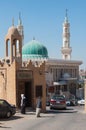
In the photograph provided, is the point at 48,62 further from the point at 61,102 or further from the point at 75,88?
Result: the point at 61,102

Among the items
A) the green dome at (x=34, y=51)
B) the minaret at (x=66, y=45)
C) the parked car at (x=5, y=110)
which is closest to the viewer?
the parked car at (x=5, y=110)

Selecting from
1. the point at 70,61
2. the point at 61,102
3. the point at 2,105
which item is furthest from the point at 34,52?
the point at 2,105

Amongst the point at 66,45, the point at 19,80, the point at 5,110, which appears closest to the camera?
the point at 5,110

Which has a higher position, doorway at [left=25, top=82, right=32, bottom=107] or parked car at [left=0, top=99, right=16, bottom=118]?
doorway at [left=25, top=82, right=32, bottom=107]

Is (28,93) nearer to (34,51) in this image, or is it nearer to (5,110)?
(5,110)

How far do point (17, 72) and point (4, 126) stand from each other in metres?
8.20

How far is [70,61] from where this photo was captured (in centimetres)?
7088

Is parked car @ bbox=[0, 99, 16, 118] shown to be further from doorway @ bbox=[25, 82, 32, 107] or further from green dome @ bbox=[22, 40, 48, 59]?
green dome @ bbox=[22, 40, 48, 59]

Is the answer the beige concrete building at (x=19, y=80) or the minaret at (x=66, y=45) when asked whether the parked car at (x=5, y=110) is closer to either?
the beige concrete building at (x=19, y=80)

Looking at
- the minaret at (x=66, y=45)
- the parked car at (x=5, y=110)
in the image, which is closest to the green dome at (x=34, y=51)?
the minaret at (x=66, y=45)

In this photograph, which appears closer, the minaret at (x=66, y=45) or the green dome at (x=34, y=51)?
the green dome at (x=34, y=51)

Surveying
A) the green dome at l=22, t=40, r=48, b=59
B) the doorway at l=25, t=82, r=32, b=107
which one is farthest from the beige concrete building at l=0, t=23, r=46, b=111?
the green dome at l=22, t=40, r=48, b=59

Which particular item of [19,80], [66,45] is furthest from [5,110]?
[66,45]

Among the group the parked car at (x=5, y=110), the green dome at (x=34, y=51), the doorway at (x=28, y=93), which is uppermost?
the green dome at (x=34, y=51)
